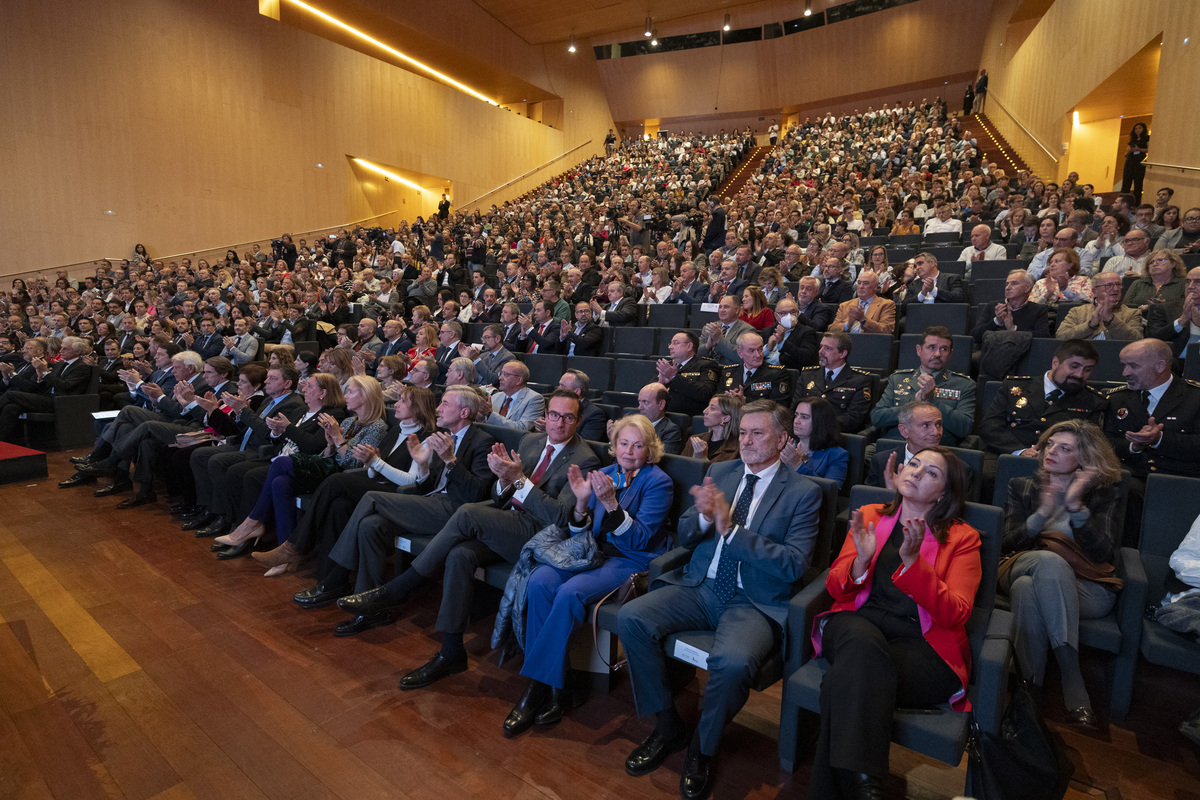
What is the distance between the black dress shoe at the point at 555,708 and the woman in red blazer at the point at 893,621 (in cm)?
76

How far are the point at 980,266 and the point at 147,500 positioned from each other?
19.3 ft

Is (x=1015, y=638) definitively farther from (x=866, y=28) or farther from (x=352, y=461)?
(x=866, y=28)

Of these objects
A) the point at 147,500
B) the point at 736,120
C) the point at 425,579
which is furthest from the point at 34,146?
the point at 736,120

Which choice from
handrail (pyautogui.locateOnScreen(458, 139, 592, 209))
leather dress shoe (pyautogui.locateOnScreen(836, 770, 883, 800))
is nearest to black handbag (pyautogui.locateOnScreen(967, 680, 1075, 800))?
leather dress shoe (pyautogui.locateOnScreen(836, 770, 883, 800))

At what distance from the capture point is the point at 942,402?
111 inches

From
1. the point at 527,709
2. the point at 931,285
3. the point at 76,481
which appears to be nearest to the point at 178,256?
the point at 76,481

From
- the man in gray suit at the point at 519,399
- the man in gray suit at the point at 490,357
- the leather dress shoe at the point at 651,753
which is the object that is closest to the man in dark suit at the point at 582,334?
the man in gray suit at the point at 490,357

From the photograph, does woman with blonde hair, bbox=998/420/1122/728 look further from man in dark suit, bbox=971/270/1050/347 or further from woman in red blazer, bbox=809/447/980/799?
man in dark suit, bbox=971/270/1050/347

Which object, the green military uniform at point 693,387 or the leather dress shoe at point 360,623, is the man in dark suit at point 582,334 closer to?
the green military uniform at point 693,387

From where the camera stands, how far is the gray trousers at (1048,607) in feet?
→ 5.81

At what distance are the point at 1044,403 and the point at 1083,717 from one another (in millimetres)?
1312

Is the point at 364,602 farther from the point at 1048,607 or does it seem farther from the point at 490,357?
the point at 490,357

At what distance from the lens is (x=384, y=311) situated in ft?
23.1

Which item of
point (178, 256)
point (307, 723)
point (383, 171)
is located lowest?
point (307, 723)
